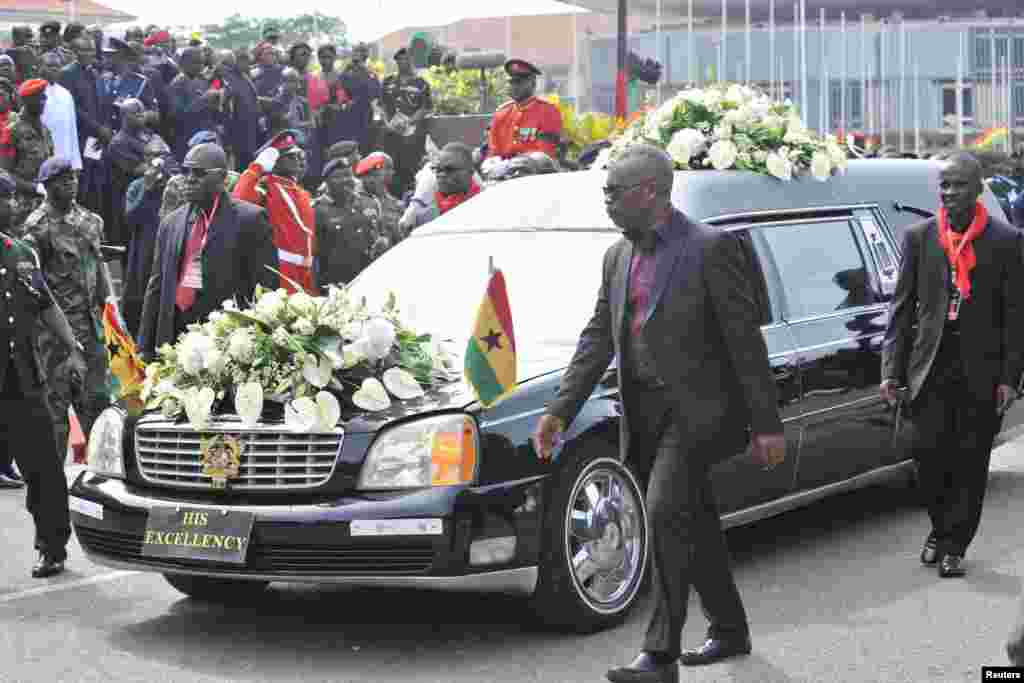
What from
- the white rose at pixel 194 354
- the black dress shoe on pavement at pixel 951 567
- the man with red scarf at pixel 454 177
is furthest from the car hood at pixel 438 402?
the man with red scarf at pixel 454 177

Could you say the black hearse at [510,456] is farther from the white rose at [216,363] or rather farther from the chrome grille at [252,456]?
the white rose at [216,363]

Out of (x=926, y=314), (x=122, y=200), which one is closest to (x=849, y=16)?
(x=122, y=200)

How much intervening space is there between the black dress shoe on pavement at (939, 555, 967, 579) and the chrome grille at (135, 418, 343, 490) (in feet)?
9.55

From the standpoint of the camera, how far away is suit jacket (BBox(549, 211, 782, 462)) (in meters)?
6.30

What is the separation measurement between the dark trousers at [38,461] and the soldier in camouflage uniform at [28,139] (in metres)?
6.32

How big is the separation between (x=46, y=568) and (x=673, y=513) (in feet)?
11.3

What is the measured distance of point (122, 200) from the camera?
1806 centimetres

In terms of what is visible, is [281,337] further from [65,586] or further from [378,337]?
[65,586]

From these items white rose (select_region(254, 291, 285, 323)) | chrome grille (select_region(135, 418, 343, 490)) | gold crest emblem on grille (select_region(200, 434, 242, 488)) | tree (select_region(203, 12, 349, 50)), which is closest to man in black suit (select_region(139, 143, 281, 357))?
white rose (select_region(254, 291, 285, 323))

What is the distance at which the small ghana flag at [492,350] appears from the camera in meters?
6.76

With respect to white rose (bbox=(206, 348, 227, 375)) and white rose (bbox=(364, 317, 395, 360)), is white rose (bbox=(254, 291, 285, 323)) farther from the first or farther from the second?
white rose (bbox=(364, 317, 395, 360))

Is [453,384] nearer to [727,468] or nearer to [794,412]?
[727,468]

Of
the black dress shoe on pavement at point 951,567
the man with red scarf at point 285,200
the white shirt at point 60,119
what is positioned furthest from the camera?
the white shirt at point 60,119

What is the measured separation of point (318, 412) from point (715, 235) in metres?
1.58
